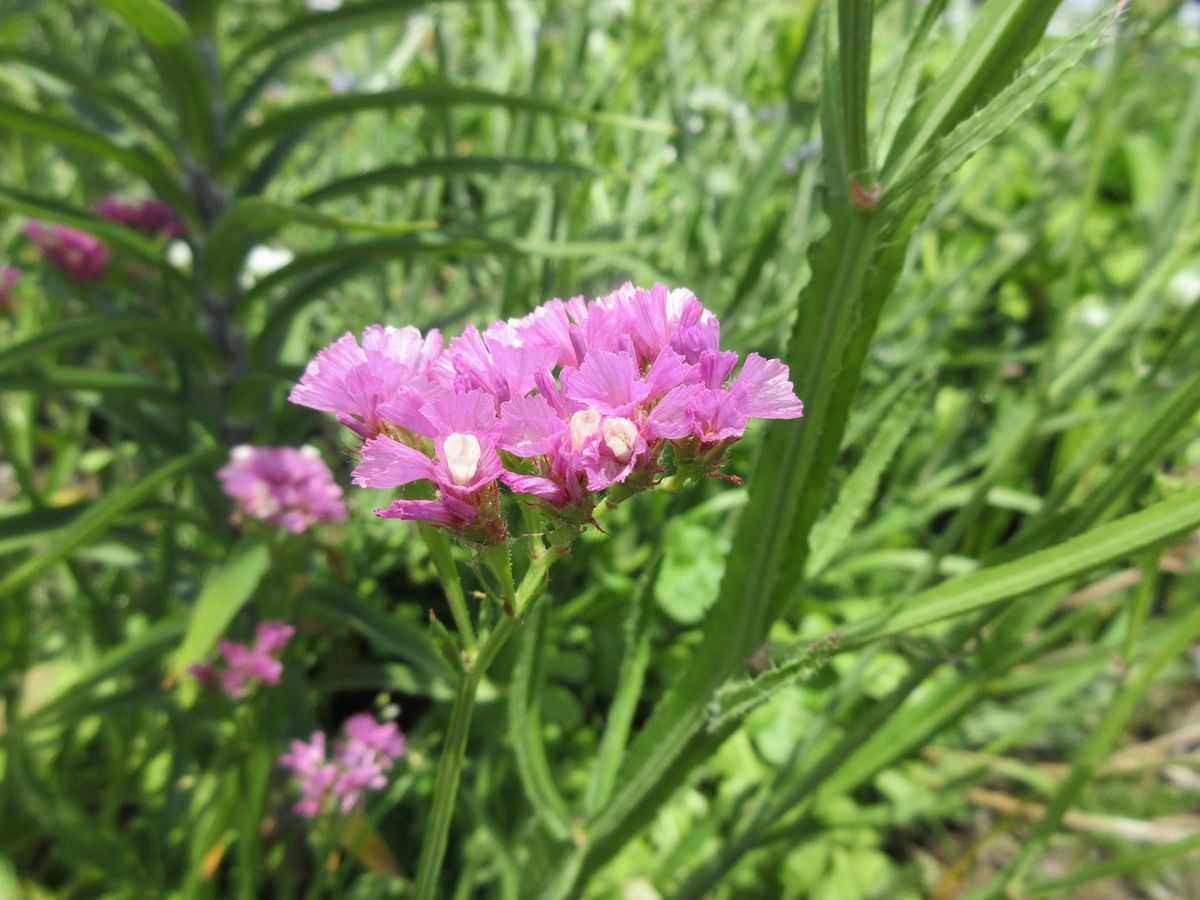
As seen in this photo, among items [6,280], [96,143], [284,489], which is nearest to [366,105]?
[96,143]

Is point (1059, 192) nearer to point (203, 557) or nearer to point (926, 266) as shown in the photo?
point (926, 266)

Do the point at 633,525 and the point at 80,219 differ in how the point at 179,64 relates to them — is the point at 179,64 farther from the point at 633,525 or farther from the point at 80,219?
the point at 633,525

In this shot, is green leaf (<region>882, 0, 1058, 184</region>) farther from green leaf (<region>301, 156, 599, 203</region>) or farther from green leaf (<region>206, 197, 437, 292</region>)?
green leaf (<region>301, 156, 599, 203</region>)

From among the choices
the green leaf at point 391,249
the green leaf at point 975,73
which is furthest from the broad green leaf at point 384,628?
the green leaf at point 975,73

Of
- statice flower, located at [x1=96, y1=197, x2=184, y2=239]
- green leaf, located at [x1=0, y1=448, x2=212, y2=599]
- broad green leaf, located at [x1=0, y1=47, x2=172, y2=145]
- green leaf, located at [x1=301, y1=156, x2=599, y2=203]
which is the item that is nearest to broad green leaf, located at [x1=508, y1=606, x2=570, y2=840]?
green leaf, located at [x1=0, y1=448, x2=212, y2=599]

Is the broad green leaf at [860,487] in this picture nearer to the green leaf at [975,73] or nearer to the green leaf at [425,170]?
the green leaf at [975,73]

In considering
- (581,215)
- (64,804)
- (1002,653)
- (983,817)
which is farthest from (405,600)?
(983,817)
